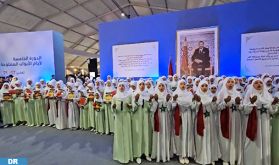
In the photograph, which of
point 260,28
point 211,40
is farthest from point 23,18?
point 260,28

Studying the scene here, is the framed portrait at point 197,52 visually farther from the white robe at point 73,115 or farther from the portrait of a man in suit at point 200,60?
the white robe at point 73,115

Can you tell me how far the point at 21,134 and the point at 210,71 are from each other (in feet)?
18.6

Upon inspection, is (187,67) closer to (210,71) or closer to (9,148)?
(210,71)

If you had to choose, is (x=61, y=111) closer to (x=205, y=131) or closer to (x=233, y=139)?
(x=205, y=131)

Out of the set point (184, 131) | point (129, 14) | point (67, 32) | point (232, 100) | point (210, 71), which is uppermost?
point (129, 14)

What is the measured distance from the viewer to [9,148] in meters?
4.39

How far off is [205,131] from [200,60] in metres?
4.12

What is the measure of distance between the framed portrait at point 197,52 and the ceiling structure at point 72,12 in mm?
3532

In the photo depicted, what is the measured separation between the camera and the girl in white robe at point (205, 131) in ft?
10.8

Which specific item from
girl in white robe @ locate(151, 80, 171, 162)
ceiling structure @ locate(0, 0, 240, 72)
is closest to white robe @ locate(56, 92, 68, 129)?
girl in white robe @ locate(151, 80, 171, 162)

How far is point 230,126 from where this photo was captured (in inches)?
129

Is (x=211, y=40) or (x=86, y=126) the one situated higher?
(x=211, y=40)

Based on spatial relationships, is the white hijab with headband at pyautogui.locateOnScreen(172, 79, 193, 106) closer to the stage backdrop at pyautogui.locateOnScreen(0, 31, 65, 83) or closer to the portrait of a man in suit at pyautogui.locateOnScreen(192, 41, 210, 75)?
the portrait of a man in suit at pyautogui.locateOnScreen(192, 41, 210, 75)

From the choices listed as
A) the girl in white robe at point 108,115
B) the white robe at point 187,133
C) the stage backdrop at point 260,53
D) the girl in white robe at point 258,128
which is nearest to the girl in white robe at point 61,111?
the girl in white robe at point 108,115
